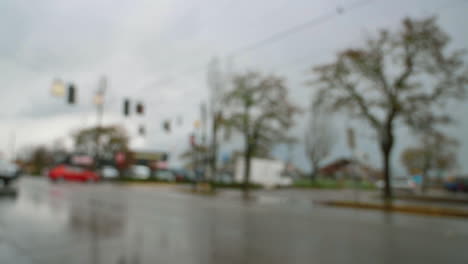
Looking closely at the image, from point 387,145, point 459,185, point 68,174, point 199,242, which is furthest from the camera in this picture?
point 459,185

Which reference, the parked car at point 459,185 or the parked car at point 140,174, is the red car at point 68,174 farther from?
the parked car at point 459,185

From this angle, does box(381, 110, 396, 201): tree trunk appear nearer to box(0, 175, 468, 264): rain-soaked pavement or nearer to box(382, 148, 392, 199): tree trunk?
box(382, 148, 392, 199): tree trunk

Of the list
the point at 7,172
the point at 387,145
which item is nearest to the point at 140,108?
the point at 7,172

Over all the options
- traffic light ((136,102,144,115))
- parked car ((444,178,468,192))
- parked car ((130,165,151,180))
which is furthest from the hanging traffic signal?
parked car ((444,178,468,192))

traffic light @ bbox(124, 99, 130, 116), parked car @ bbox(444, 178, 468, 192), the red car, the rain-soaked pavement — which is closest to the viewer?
the rain-soaked pavement

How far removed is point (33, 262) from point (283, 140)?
31813mm

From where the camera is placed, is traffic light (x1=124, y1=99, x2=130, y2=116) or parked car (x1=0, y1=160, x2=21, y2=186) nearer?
parked car (x1=0, y1=160, x2=21, y2=186)

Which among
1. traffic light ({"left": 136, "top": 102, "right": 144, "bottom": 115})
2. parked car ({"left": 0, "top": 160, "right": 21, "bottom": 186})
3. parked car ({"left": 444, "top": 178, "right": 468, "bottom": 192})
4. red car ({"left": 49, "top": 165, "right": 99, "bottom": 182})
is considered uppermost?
traffic light ({"left": 136, "top": 102, "right": 144, "bottom": 115})

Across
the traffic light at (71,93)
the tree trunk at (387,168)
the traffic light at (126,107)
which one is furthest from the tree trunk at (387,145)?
the traffic light at (71,93)

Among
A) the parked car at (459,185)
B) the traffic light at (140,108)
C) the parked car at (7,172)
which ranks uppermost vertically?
the traffic light at (140,108)

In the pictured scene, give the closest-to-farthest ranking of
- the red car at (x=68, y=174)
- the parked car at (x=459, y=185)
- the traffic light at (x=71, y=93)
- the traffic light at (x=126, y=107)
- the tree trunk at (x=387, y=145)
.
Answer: the traffic light at (x=71, y=93), the traffic light at (x=126, y=107), the tree trunk at (x=387, y=145), the red car at (x=68, y=174), the parked car at (x=459, y=185)

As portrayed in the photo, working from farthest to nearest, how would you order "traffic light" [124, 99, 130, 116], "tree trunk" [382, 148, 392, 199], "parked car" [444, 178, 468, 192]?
"parked car" [444, 178, 468, 192] < "tree trunk" [382, 148, 392, 199] < "traffic light" [124, 99, 130, 116]

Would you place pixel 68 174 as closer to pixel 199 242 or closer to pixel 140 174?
pixel 140 174

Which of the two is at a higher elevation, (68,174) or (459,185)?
(68,174)
